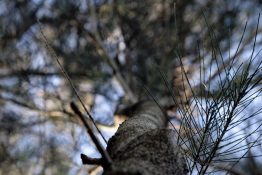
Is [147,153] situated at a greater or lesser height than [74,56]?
lesser

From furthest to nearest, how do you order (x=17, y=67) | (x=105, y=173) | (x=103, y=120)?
(x=17, y=67) → (x=103, y=120) → (x=105, y=173)

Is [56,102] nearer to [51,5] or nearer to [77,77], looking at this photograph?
[77,77]

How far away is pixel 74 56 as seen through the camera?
10.1ft

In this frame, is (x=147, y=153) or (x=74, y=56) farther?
(x=74, y=56)

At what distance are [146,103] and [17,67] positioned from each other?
1.42 m

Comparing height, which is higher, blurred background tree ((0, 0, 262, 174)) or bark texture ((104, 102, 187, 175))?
blurred background tree ((0, 0, 262, 174))

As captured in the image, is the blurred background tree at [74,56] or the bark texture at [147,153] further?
the blurred background tree at [74,56]

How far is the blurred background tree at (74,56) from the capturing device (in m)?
2.95

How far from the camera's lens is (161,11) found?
3178 mm

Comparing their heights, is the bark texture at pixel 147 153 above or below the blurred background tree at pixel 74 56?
below

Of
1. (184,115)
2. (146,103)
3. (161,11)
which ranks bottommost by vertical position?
(184,115)

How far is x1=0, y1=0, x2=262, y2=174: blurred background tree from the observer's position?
2.95m

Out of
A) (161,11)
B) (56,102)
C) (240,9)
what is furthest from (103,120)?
(240,9)

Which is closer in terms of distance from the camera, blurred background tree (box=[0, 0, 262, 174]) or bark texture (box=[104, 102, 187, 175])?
bark texture (box=[104, 102, 187, 175])
